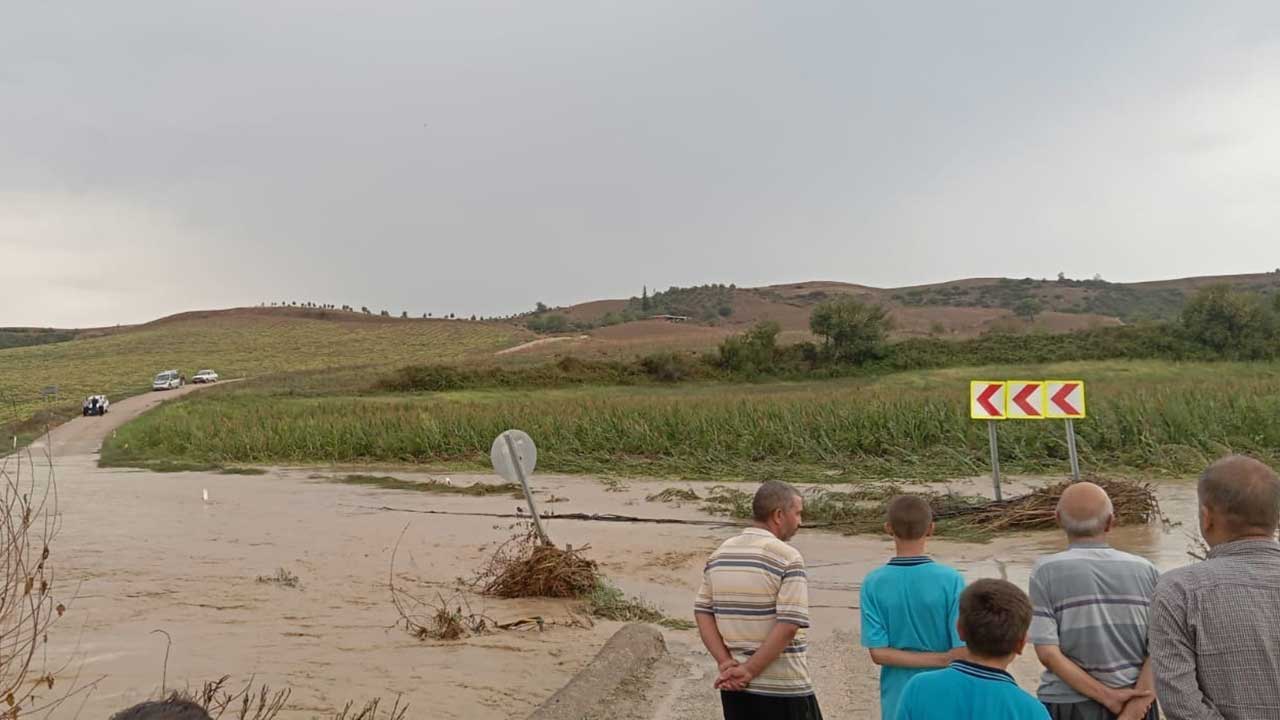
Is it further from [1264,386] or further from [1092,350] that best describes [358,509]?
[1092,350]

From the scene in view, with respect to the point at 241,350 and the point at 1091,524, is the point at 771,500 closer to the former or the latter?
the point at 1091,524

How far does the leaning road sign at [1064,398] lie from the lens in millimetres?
13367

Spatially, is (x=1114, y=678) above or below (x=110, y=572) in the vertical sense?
above

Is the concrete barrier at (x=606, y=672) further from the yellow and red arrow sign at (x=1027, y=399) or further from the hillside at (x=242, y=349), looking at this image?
the hillside at (x=242, y=349)

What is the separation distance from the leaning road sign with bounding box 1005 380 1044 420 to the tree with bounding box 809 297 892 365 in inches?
1627

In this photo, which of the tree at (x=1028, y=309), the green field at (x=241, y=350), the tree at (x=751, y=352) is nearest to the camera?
the tree at (x=751, y=352)

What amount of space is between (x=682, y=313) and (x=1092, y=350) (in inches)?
3278

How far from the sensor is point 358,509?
65.3 feet

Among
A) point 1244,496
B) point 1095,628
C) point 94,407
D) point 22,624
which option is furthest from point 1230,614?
point 94,407

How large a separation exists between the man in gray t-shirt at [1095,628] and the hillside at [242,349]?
6466 centimetres

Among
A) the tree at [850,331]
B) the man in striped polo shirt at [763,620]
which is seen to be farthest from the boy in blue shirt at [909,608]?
the tree at [850,331]

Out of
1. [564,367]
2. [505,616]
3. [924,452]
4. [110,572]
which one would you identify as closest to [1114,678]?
[505,616]

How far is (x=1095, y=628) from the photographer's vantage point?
13.1ft

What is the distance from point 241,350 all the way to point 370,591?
84.0 m
